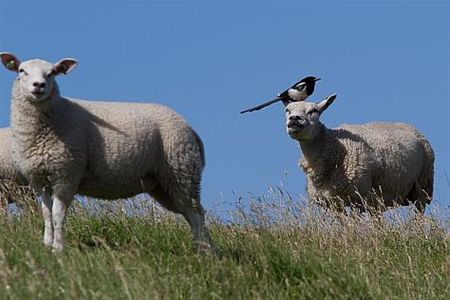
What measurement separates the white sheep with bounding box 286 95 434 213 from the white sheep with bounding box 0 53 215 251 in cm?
406

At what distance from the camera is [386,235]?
29.1ft

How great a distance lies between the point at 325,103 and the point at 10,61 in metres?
6.03

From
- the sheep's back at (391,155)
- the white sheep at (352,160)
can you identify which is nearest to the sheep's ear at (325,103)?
the white sheep at (352,160)

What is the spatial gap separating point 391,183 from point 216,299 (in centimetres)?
755

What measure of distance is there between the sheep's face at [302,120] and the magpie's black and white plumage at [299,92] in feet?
3.56

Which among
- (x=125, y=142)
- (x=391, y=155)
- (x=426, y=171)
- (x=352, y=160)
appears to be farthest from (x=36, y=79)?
(x=426, y=171)

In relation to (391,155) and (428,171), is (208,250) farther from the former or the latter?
(428,171)

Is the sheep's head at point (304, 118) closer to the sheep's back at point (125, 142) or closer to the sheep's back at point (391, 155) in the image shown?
the sheep's back at point (391, 155)

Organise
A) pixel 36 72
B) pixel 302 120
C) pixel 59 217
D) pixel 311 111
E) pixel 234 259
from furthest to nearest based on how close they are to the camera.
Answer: pixel 311 111, pixel 302 120, pixel 36 72, pixel 59 217, pixel 234 259

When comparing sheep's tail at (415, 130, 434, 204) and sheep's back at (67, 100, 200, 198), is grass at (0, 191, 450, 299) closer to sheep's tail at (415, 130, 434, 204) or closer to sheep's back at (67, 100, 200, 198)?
sheep's back at (67, 100, 200, 198)

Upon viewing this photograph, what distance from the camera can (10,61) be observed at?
8.16 meters

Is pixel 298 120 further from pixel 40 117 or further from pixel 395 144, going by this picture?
pixel 40 117

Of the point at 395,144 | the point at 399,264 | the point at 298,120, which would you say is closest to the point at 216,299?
the point at 399,264

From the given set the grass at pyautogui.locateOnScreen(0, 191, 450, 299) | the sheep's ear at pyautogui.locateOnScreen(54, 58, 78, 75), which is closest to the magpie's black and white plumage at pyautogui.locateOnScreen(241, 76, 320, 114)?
the grass at pyautogui.locateOnScreen(0, 191, 450, 299)
